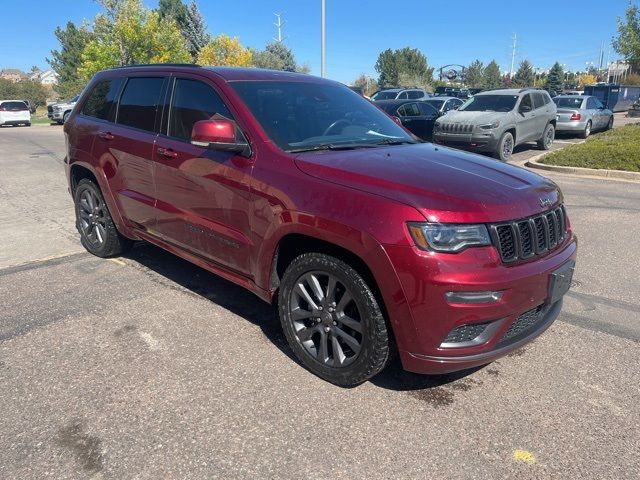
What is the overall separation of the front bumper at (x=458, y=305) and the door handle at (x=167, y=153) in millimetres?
2075

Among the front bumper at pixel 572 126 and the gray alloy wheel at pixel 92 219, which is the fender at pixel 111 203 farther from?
the front bumper at pixel 572 126

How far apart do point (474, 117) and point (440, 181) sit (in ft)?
35.2

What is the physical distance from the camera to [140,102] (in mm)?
4535

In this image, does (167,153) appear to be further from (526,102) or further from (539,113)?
(539,113)

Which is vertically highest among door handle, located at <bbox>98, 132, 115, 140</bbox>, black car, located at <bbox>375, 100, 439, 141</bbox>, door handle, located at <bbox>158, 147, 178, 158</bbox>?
door handle, located at <bbox>98, 132, 115, 140</bbox>

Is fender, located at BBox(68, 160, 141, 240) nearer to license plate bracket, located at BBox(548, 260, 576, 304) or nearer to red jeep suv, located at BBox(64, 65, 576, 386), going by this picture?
red jeep suv, located at BBox(64, 65, 576, 386)

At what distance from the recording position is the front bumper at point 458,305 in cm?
258

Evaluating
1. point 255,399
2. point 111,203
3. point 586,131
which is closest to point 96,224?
point 111,203

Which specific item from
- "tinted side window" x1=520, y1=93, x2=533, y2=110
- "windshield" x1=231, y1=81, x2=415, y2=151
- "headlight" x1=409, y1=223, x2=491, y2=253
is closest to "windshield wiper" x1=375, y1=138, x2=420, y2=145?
"windshield" x1=231, y1=81, x2=415, y2=151

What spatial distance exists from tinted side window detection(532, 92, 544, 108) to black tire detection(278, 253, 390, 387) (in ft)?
42.9

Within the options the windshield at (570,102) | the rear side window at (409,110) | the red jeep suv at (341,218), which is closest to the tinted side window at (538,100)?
the rear side window at (409,110)

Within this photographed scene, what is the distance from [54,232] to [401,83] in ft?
236

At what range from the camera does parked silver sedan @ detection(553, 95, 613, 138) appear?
Result: 60.2 ft

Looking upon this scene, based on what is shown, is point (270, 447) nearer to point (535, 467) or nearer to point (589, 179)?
point (535, 467)
